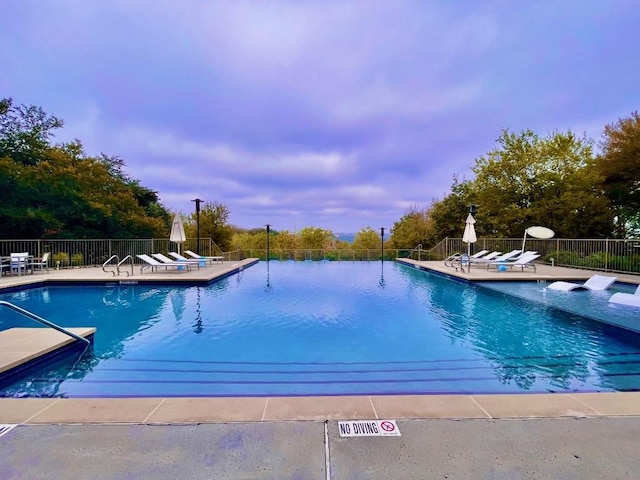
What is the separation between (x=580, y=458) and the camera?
1914 millimetres

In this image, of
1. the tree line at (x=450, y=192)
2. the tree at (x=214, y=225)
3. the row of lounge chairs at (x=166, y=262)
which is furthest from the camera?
the tree at (x=214, y=225)

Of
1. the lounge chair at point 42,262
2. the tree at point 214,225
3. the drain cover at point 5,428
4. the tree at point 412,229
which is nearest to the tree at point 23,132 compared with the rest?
the lounge chair at point 42,262

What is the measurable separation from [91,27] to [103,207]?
876 cm

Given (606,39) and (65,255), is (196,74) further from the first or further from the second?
(606,39)

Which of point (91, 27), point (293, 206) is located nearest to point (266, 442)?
point (91, 27)

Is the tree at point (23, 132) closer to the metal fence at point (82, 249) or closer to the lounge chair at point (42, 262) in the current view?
the metal fence at point (82, 249)

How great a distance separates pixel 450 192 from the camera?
73.0 ft

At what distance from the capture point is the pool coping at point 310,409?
2.38 meters

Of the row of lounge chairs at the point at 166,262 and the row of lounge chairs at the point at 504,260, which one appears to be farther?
the row of lounge chairs at the point at 504,260

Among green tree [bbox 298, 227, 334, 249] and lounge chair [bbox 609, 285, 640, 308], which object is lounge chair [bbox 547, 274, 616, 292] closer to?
lounge chair [bbox 609, 285, 640, 308]

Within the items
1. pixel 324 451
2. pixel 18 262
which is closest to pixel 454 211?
pixel 18 262

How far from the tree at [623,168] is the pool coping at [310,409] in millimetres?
15189

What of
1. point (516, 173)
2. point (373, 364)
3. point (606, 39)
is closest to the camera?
point (373, 364)

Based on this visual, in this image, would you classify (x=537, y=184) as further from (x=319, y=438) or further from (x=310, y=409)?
(x=319, y=438)
